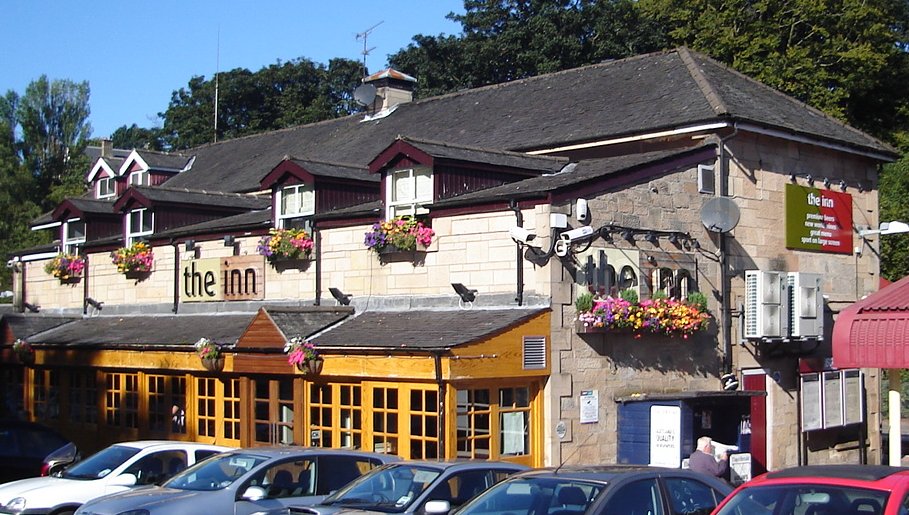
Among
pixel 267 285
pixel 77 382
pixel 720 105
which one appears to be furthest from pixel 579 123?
pixel 77 382

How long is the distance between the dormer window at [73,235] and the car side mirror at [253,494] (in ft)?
64.5

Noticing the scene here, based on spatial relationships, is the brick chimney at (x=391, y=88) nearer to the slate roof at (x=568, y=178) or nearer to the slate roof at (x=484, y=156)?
the slate roof at (x=484, y=156)

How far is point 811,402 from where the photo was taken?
78.4ft

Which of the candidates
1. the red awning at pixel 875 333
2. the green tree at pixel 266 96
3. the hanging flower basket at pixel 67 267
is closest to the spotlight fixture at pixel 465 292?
the red awning at pixel 875 333

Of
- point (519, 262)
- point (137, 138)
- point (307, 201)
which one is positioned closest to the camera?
→ point (519, 262)

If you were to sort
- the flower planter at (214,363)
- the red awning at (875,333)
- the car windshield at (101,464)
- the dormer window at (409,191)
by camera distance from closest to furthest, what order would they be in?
the red awning at (875,333) → the car windshield at (101,464) → the dormer window at (409,191) → the flower planter at (214,363)

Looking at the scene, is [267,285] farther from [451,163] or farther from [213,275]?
[451,163]

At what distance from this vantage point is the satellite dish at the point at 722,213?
20.9 meters

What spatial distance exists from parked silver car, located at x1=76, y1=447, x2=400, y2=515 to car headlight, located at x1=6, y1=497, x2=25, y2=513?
73.9 inches

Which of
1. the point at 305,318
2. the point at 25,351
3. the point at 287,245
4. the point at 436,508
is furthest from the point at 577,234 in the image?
the point at 25,351

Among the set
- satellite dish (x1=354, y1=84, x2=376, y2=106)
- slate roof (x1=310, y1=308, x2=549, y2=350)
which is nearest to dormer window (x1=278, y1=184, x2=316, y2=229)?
slate roof (x1=310, y1=308, x2=549, y2=350)

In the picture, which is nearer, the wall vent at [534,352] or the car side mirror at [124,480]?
the car side mirror at [124,480]

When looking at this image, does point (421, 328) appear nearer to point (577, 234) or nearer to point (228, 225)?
point (577, 234)

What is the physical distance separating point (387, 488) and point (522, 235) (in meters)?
7.26
